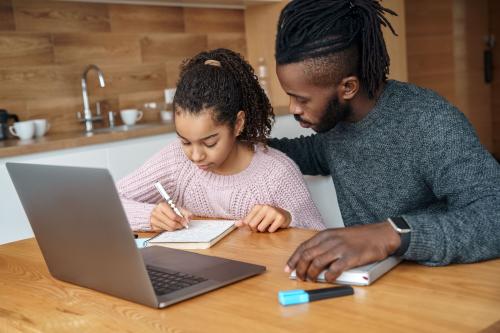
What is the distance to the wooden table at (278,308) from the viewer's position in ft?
2.97

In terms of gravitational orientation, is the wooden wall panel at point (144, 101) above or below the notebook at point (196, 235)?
above

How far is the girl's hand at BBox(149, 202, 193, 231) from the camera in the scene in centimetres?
155

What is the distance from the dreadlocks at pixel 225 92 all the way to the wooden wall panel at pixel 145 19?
1601 millimetres

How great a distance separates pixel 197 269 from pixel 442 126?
0.61 m

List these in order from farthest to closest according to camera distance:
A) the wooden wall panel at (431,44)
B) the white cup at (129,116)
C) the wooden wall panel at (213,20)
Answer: the wooden wall panel at (431,44) < the wooden wall panel at (213,20) < the white cup at (129,116)

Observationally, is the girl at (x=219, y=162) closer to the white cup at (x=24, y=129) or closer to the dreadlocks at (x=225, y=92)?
the dreadlocks at (x=225, y=92)

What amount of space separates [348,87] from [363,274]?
538mm

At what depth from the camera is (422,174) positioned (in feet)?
4.84

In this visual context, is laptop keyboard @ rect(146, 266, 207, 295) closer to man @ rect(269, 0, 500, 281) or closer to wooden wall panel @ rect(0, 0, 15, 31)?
man @ rect(269, 0, 500, 281)

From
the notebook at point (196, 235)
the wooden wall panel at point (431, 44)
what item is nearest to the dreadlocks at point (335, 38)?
the notebook at point (196, 235)

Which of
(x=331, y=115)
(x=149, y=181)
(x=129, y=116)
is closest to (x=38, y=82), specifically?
(x=129, y=116)

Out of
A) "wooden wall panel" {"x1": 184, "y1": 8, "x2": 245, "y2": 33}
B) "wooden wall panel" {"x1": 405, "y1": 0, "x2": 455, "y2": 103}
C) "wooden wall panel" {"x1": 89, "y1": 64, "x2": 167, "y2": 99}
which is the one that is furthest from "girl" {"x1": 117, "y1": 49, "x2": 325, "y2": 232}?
"wooden wall panel" {"x1": 405, "y1": 0, "x2": 455, "y2": 103}

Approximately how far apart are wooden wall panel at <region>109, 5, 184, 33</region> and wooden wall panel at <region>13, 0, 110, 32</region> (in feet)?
0.23

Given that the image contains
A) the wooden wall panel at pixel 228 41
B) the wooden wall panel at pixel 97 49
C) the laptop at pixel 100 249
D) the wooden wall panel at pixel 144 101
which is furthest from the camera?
the wooden wall panel at pixel 228 41
